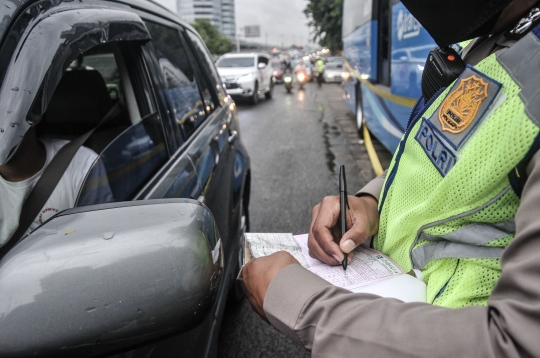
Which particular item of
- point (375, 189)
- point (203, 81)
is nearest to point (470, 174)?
point (375, 189)

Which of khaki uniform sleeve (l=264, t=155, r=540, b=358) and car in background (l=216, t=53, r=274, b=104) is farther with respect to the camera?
car in background (l=216, t=53, r=274, b=104)

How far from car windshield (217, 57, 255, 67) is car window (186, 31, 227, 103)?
12.3 metres

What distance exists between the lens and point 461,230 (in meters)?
0.81

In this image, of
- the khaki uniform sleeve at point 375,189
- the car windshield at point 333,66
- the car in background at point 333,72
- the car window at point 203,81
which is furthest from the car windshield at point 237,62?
the khaki uniform sleeve at point 375,189

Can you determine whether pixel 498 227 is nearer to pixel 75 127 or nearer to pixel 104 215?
pixel 104 215

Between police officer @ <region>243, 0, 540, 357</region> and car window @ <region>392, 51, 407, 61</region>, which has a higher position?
car window @ <region>392, 51, 407, 61</region>

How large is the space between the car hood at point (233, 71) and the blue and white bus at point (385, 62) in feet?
17.1

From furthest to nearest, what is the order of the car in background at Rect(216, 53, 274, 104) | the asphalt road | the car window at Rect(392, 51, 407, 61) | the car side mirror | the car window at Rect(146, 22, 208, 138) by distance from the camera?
the car in background at Rect(216, 53, 274, 104) < the car window at Rect(392, 51, 407, 61) < the asphalt road < the car window at Rect(146, 22, 208, 138) < the car side mirror

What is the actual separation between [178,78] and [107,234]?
62.3 inches

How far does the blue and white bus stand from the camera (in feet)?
14.0

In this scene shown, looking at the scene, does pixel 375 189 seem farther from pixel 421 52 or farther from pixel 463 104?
pixel 421 52

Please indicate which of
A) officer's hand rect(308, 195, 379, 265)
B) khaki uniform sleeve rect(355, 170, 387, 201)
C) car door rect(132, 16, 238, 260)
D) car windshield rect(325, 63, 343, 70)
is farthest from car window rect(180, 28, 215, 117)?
car windshield rect(325, 63, 343, 70)

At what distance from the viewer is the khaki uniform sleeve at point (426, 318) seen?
59cm

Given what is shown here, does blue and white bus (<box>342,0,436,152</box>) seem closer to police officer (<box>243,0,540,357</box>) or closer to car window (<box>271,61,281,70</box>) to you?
police officer (<box>243,0,540,357</box>)
